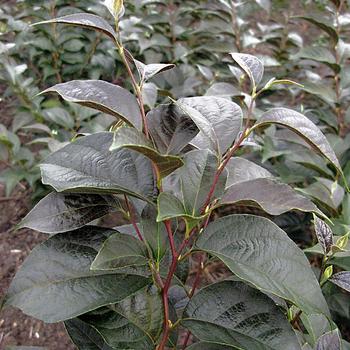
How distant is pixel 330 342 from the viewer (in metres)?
0.98

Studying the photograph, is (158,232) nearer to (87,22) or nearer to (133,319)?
(133,319)

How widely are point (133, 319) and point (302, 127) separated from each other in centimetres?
45

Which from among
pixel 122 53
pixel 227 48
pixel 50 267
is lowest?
pixel 227 48

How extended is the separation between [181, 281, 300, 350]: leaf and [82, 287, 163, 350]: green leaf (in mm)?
57

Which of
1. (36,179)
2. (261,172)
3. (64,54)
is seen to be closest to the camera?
(261,172)

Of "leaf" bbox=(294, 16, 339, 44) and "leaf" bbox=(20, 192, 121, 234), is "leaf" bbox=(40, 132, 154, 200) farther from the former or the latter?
"leaf" bbox=(294, 16, 339, 44)

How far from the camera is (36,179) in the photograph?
6.42 ft

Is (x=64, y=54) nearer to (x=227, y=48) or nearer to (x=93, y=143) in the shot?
(x=227, y=48)

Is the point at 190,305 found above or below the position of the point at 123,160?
below

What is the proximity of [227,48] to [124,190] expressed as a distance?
158 cm

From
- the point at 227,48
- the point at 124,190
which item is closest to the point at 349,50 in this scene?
A: the point at 227,48

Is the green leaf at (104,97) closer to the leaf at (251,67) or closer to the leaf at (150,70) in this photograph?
the leaf at (150,70)

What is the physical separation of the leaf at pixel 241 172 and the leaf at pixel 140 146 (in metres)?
0.19

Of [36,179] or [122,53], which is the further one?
[36,179]
